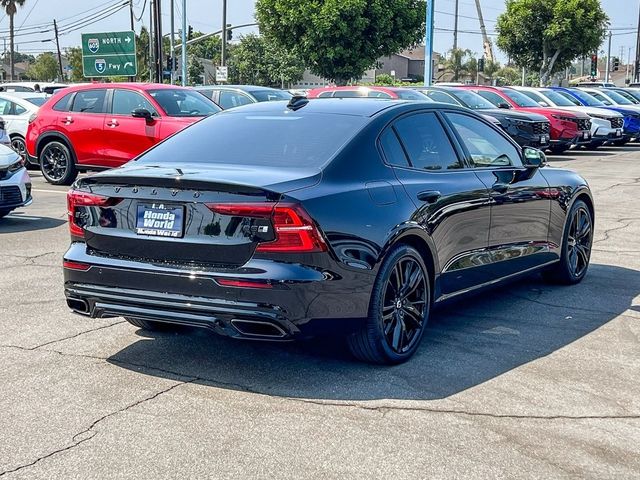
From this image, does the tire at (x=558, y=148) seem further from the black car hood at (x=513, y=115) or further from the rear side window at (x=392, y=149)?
the rear side window at (x=392, y=149)

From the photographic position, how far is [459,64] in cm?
9706

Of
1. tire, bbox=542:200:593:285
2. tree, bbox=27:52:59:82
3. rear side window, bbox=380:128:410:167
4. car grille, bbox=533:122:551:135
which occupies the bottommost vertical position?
tire, bbox=542:200:593:285

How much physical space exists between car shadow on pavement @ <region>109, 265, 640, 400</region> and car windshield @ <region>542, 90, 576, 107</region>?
20.1 metres

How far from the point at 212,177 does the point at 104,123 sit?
439 inches

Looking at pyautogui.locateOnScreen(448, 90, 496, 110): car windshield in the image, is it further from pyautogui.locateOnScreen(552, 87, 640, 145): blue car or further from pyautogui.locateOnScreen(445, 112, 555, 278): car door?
pyautogui.locateOnScreen(445, 112, 555, 278): car door

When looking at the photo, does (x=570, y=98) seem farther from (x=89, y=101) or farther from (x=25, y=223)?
(x=25, y=223)

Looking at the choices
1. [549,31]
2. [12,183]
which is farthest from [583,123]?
[549,31]

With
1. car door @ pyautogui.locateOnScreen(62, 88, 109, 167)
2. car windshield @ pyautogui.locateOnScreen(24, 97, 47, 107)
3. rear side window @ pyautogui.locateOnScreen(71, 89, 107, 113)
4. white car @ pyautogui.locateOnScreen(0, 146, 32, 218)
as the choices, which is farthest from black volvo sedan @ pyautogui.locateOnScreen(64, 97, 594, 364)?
car windshield @ pyautogui.locateOnScreen(24, 97, 47, 107)

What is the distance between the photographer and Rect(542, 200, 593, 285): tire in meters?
7.93

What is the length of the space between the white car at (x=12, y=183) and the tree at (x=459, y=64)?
290ft

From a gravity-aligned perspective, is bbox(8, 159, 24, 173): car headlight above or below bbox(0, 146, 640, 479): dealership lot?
above

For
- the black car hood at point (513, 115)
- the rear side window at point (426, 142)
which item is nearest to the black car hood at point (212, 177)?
the rear side window at point (426, 142)

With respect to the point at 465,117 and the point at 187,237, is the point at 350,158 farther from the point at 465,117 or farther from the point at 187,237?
the point at 465,117

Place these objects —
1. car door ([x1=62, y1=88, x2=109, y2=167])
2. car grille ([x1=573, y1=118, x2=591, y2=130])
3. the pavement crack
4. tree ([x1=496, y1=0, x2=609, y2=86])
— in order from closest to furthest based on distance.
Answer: the pavement crack < car door ([x1=62, y1=88, x2=109, y2=167]) < car grille ([x1=573, y1=118, x2=591, y2=130]) < tree ([x1=496, y1=0, x2=609, y2=86])
